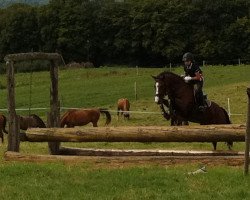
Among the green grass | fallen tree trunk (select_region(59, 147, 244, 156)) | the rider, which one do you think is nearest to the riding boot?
the rider

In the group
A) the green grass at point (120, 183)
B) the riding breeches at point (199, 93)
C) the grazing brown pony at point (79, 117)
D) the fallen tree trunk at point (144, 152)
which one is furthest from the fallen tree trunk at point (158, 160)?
the grazing brown pony at point (79, 117)

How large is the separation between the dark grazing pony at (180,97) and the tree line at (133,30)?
64.2 meters

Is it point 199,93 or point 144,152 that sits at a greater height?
point 199,93

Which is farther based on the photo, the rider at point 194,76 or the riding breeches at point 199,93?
the riding breeches at point 199,93

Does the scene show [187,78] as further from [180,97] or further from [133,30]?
[133,30]

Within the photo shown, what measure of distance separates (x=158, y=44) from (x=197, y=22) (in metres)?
7.37

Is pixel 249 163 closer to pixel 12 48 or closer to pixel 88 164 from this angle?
pixel 88 164

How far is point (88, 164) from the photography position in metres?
11.7

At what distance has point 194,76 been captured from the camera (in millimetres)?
14625

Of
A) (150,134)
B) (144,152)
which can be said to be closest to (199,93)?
(144,152)

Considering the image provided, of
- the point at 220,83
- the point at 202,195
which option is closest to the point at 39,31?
the point at 220,83

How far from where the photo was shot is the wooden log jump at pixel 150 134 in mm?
11930

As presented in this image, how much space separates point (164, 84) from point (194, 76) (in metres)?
0.82

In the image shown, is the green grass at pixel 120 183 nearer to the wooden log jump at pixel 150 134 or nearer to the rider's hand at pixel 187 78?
the wooden log jump at pixel 150 134
